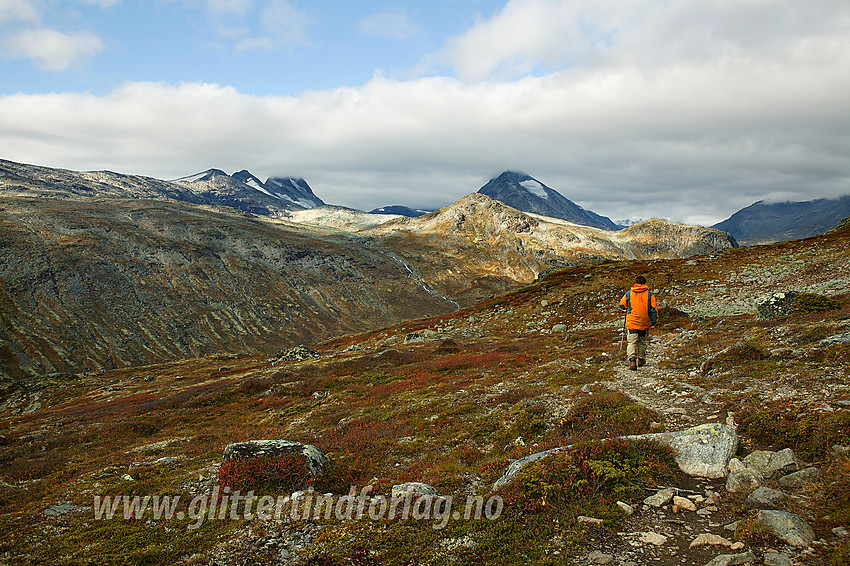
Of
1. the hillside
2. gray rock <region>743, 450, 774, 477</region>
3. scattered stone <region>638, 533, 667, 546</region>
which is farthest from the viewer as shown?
gray rock <region>743, 450, 774, 477</region>

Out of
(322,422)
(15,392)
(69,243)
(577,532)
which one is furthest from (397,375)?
(69,243)

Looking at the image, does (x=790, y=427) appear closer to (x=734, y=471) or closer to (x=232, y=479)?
(x=734, y=471)

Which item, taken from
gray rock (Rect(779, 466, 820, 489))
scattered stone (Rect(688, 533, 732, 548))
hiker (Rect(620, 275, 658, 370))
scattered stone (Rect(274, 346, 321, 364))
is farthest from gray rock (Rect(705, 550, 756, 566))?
scattered stone (Rect(274, 346, 321, 364))

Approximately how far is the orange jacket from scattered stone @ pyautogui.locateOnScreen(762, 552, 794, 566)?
12.6 m

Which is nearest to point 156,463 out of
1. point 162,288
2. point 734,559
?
point 734,559

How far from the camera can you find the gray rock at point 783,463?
7645mm

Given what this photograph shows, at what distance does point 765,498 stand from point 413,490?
22.2 feet

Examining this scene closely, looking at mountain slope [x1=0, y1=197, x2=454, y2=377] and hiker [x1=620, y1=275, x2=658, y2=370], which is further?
mountain slope [x1=0, y1=197, x2=454, y2=377]

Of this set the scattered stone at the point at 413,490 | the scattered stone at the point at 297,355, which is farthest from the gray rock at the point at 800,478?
the scattered stone at the point at 297,355

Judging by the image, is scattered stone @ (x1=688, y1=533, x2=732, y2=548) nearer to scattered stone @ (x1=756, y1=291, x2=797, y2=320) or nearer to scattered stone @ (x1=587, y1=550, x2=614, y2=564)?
scattered stone @ (x1=587, y1=550, x2=614, y2=564)

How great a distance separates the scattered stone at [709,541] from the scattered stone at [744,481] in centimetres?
173

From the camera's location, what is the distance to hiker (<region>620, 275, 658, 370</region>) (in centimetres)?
1725

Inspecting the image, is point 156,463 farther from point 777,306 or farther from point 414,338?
point 414,338

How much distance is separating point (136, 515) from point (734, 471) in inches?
538
